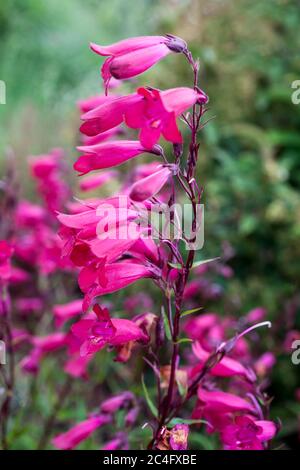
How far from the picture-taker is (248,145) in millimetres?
3740

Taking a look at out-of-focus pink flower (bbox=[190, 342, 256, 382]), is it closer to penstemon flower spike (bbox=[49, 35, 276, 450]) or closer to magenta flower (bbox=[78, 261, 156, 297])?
penstemon flower spike (bbox=[49, 35, 276, 450])

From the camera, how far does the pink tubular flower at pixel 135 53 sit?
109cm

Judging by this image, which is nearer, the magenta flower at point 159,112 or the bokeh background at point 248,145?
the magenta flower at point 159,112

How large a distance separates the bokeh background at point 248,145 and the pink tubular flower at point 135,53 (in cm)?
104

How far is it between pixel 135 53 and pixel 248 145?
2715 millimetres

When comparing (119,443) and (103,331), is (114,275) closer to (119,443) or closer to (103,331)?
(103,331)

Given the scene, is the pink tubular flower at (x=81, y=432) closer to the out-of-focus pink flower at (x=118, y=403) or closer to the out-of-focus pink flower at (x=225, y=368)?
the out-of-focus pink flower at (x=118, y=403)

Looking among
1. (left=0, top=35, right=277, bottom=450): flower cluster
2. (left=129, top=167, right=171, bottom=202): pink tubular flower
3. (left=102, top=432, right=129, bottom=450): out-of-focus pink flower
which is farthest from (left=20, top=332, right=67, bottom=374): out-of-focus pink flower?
(left=129, top=167, right=171, bottom=202): pink tubular flower

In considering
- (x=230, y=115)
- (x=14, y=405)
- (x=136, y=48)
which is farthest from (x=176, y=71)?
(x=136, y=48)

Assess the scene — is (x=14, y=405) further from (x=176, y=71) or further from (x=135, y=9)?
(x=135, y=9)

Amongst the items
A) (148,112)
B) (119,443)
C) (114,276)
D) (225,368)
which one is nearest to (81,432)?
(119,443)

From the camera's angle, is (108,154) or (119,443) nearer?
(108,154)

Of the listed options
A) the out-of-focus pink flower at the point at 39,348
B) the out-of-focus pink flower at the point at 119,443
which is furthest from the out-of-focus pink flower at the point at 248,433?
the out-of-focus pink flower at the point at 39,348

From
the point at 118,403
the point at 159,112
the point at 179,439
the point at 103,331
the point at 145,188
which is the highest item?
the point at 159,112
